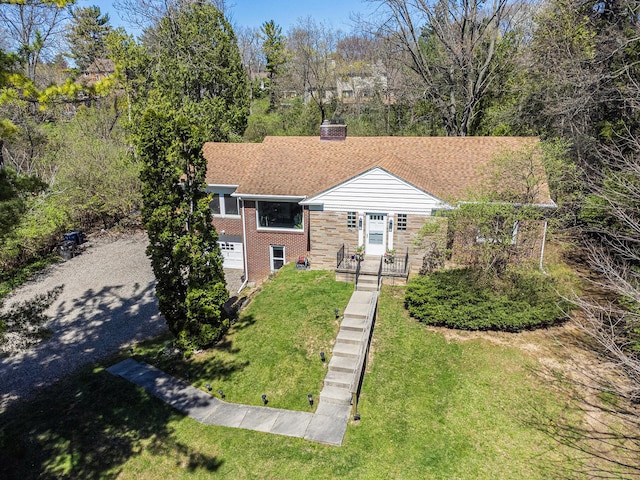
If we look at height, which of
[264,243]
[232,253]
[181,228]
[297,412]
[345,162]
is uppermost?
[345,162]

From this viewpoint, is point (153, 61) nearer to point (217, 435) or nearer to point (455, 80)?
point (455, 80)

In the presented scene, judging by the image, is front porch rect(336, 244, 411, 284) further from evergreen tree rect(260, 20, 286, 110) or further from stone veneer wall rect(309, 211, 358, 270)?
evergreen tree rect(260, 20, 286, 110)

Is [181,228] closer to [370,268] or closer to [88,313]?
[370,268]

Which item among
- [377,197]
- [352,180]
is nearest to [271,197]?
[352,180]

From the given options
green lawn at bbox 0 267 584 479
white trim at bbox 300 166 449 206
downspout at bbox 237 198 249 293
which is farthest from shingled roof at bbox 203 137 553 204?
green lawn at bbox 0 267 584 479

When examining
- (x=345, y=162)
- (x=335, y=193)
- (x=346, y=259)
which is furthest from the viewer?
(x=345, y=162)

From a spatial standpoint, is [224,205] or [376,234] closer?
[376,234]

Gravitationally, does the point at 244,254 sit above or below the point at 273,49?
below

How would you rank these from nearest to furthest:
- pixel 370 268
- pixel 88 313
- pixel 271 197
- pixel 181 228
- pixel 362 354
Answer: pixel 362 354, pixel 181 228, pixel 370 268, pixel 88 313, pixel 271 197
